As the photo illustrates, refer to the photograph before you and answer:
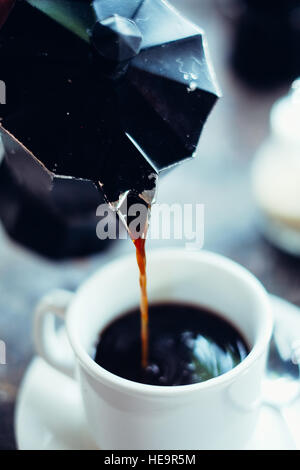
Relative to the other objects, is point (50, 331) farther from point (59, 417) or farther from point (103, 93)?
point (103, 93)

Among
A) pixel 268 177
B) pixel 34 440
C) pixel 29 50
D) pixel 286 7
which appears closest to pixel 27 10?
pixel 29 50

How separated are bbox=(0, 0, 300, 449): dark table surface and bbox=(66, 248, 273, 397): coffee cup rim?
0.53 ft

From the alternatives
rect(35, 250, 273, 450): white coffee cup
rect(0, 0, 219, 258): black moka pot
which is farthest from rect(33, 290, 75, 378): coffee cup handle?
rect(0, 0, 219, 258): black moka pot

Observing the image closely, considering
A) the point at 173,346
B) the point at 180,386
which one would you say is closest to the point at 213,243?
the point at 173,346

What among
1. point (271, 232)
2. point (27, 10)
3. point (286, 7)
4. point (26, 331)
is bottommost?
point (26, 331)

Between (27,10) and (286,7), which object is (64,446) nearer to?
(27,10)

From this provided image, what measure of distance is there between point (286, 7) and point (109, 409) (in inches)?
31.8

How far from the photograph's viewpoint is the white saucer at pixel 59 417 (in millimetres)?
526

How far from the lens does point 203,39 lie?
38 cm

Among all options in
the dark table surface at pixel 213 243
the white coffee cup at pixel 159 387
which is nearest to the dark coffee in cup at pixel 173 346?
the white coffee cup at pixel 159 387

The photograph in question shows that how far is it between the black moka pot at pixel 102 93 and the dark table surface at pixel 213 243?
1.12ft

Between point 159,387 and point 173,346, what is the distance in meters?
0.13

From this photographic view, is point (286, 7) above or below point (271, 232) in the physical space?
above

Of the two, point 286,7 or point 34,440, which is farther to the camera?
point 286,7
